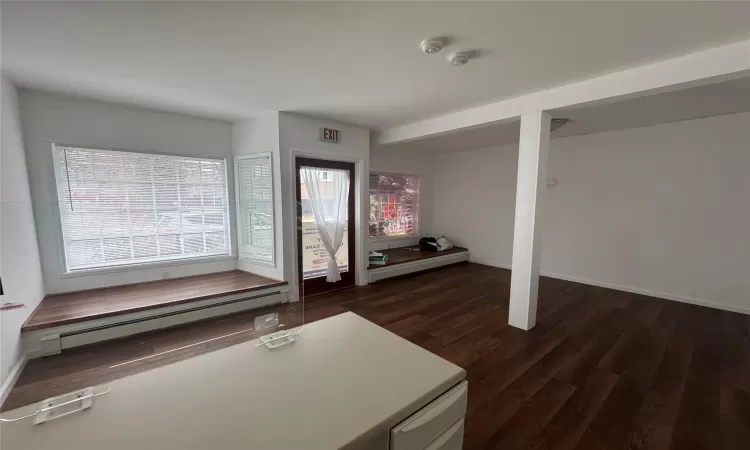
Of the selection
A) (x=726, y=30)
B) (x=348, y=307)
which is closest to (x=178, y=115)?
(x=348, y=307)

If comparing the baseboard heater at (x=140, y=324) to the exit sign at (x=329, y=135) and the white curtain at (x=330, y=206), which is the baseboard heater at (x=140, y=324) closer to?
the white curtain at (x=330, y=206)

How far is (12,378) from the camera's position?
2.16 meters

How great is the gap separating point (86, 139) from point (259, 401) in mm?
3910

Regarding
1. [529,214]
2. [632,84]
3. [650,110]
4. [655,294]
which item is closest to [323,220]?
[529,214]

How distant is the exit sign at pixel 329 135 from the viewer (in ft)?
12.9

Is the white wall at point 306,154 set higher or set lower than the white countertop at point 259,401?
higher

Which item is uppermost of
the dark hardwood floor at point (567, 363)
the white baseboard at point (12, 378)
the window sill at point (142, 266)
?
the window sill at point (142, 266)

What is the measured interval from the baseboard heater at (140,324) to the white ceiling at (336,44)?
Answer: 7.42 ft

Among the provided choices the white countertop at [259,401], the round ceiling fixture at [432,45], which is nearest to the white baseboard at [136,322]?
the white countertop at [259,401]

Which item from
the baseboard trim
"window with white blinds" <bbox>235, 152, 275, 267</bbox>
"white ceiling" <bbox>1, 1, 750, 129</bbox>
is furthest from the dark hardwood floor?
"white ceiling" <bbox>1, 1, 750, 129</bbox>

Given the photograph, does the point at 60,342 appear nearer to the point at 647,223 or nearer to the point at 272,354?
the point at 272,354

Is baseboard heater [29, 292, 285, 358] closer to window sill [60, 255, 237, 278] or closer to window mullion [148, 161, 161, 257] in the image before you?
window sill [60, 255, 237, 278]

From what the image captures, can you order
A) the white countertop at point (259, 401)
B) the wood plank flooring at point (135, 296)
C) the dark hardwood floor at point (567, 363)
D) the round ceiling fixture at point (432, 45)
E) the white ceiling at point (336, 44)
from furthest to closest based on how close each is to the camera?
the wood plank flooring at point (135, 296) < the round ceiling fixture at point (432, 45) < the dark hardwood floor at point (567, 363) < the white ceiling at point (336, 44) < the white countertop at point (259, 401)

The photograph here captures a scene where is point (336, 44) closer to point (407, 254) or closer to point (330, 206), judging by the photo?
point (330, 206)
